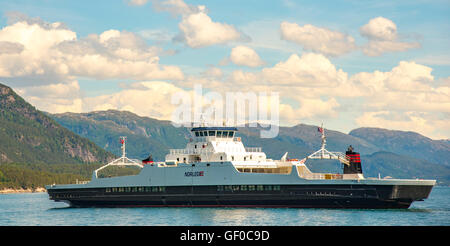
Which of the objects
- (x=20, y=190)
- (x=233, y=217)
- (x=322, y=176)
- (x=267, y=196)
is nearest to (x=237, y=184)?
(x=267, y=196)

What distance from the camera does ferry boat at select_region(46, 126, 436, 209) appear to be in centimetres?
5881

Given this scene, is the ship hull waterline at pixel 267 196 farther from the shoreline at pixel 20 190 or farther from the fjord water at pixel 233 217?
the shoreline at pixel 20 190

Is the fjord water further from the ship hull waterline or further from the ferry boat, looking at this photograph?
the ferry boat

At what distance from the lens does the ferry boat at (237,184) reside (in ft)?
193

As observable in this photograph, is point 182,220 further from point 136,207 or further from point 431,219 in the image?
point 431,219

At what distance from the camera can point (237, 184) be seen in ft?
208

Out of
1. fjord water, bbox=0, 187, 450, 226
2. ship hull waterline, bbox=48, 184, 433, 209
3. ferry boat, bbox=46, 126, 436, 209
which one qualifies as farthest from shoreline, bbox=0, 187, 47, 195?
fjord water, bbox=0, 187, 450, 226

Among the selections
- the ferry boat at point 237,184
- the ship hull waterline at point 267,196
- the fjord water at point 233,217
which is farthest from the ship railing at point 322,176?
the fjord water at point 233,217

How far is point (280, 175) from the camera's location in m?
61.4

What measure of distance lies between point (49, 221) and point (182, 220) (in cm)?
1375

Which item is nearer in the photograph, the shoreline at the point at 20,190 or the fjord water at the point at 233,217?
the fjord water at the point at 233,217
